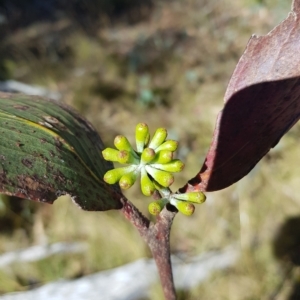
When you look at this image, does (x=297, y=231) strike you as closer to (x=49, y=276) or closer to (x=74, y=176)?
(x=49, y=276)

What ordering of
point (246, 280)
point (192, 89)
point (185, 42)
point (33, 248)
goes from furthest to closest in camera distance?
1. point (185, 42)
2. point (192, 89)
3. point (33, 248)
4. point (246, 280)

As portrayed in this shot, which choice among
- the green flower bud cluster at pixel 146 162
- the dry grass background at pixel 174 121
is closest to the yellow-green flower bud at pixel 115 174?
the green flower bud cluster at pixel 146 162

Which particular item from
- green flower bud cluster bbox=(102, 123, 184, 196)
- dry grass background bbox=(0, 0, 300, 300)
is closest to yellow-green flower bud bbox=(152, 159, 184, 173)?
green flower bud cluster bbox=(102, 123, 184, 196)

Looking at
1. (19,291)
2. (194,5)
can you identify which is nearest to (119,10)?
(194,5)

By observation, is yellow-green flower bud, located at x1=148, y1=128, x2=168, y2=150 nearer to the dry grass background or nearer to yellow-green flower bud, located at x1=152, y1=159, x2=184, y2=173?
yellow-green flower bud, located at x1=152, y1=159, x2=184, y2=173

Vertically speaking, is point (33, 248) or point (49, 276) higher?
point (33, 248)

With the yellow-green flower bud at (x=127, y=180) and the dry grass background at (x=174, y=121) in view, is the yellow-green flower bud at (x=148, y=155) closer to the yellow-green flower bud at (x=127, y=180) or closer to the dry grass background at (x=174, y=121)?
the yellow-green flower bud at (x=127, y=180)
